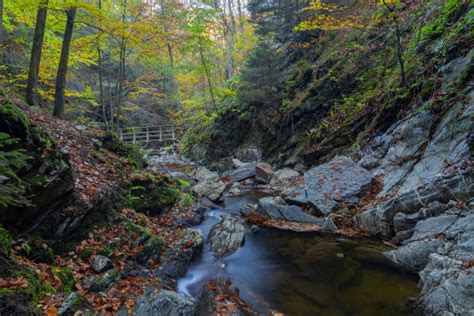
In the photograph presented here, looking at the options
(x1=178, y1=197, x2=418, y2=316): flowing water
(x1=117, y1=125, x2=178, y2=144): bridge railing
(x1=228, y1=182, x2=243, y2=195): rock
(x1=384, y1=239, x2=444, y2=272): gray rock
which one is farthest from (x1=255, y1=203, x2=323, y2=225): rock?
(x1=117, y1=125, x2=178, y2=144): bridge railing

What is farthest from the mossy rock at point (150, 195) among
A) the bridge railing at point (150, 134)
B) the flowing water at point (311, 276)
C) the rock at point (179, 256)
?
the bridge railing at point (150, 134)

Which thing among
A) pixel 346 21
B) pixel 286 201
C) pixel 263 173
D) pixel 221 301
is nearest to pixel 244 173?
pixel 263 173

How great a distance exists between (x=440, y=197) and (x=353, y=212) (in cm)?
251

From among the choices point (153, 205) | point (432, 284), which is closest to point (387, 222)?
point (432, 284)

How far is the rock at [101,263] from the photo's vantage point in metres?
4.50

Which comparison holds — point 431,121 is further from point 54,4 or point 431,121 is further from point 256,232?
point 54,4

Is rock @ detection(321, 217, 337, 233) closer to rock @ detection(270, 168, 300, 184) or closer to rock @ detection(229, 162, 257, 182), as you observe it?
rock @ detection(270, 168, 300, 184)

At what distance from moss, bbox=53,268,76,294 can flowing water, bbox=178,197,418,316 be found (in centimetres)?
188

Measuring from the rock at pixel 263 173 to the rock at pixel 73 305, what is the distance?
1001 centimetres

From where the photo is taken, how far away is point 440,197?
5578mm

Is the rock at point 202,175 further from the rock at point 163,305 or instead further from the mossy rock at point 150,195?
the rock at point 163,305

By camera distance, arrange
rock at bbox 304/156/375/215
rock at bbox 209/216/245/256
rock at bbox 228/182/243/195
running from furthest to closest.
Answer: rock at bbox 228/182/243/195
rock at bbox 304/156/375/215
rock at bbox 209/216/245/256

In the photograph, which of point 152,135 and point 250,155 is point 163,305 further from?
point 152,135

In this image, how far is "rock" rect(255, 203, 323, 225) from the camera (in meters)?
8.23
